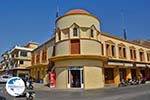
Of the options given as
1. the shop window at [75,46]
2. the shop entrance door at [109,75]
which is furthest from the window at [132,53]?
the shop window at [75,46]

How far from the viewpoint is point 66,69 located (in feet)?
87.4

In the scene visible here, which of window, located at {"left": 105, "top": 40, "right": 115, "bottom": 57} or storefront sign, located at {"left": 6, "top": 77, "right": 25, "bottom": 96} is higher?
window, located at {"left": 105, "top": 40, "right": 115, "bottom": 57}

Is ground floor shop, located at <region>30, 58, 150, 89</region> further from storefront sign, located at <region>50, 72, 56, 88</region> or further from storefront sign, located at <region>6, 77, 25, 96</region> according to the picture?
storefront sign, located at <region>6, 77, 25, 96</region>

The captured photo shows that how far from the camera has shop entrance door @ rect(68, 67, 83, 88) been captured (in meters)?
26.3

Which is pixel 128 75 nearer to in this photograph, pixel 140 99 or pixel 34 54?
pixel 34 54

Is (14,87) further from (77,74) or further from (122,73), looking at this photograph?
(122,73)

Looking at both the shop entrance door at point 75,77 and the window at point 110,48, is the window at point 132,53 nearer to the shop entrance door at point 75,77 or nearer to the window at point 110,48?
the window at point 110,48

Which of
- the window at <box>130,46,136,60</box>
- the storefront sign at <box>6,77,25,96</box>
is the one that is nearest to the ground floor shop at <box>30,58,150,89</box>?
the window at <box>130,46,136,60</box>

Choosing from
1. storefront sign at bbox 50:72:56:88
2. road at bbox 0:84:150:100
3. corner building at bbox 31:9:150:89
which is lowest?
road at bbox 0:84:150:100

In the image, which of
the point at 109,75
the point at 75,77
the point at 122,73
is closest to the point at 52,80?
the point at 75,77

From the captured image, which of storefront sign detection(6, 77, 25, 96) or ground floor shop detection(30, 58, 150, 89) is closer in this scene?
storefront sign detection(6, 77, 25, 96)

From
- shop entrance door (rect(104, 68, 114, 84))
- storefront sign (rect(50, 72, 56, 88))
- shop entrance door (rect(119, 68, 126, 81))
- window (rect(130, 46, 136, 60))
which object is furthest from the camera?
window (rect(130, 46, 136, 60))

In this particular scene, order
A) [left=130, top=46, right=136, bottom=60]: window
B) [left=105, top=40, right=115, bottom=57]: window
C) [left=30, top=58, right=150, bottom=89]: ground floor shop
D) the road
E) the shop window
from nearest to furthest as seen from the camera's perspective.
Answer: the road, [left=30, top=58, right=150, bottom=89]: ground floor shop, the shop window, [left=105, top=40, right=115, bottom=57]: window, [left=130, top=46, right=136, bottom=60]: window

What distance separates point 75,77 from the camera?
88.2ft
